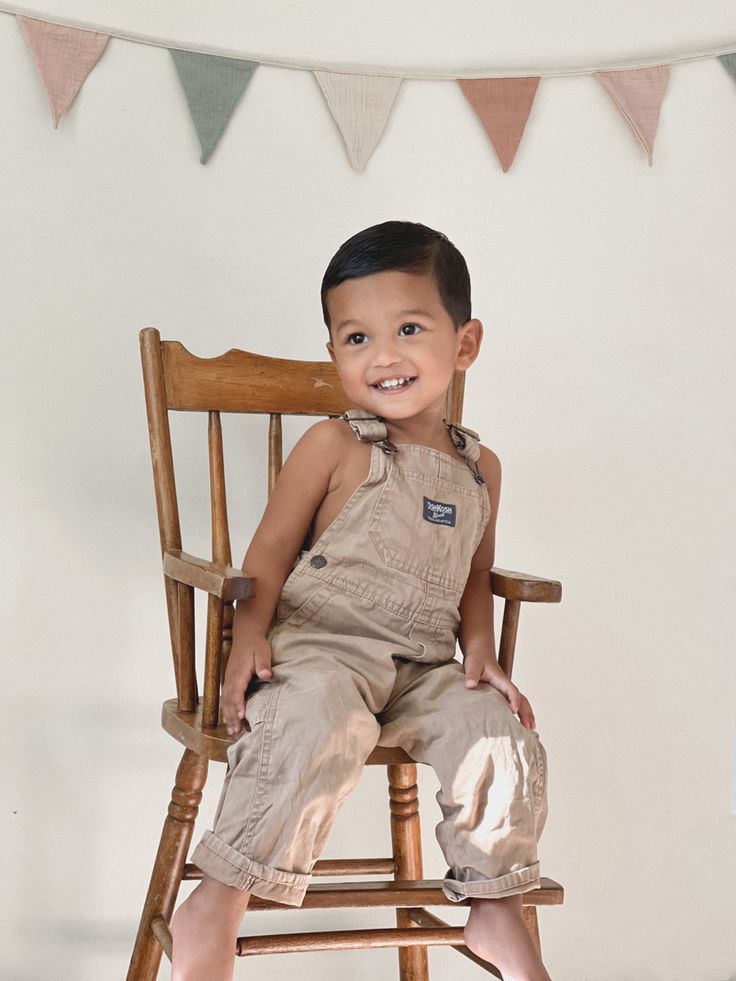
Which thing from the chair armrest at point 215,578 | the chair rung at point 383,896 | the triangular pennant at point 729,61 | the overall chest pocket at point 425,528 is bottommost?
the chair rung at point 383,896

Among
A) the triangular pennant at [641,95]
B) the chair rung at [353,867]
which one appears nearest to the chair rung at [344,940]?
the chair rung at [353,867]

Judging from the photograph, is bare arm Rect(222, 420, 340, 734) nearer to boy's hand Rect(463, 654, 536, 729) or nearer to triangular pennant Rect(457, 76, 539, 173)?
boy's hand Rect(463, 654, 536, 729)

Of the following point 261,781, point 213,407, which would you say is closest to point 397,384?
point 213,407

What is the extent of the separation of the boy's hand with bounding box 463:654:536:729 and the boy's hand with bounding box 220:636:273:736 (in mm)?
216

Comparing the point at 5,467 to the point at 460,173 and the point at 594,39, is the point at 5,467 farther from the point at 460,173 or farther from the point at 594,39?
the point at 594,39

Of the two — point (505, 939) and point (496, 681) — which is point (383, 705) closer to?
point (496, 681)

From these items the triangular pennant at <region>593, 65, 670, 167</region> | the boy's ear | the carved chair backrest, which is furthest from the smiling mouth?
the triangular pennant at <region>593, 65, 670, 167</region>

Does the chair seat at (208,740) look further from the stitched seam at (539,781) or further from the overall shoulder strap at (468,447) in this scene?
the overall shoulder strap at (468,447)

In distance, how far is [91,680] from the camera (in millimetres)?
1529

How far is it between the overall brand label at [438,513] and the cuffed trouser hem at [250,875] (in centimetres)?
42

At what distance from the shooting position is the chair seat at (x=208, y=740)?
1063mm

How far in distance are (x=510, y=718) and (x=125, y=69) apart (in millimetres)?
1064

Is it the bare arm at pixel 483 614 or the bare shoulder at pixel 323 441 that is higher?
the bare shoulder at pixel 323 441

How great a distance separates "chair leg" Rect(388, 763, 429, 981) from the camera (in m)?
1.38
